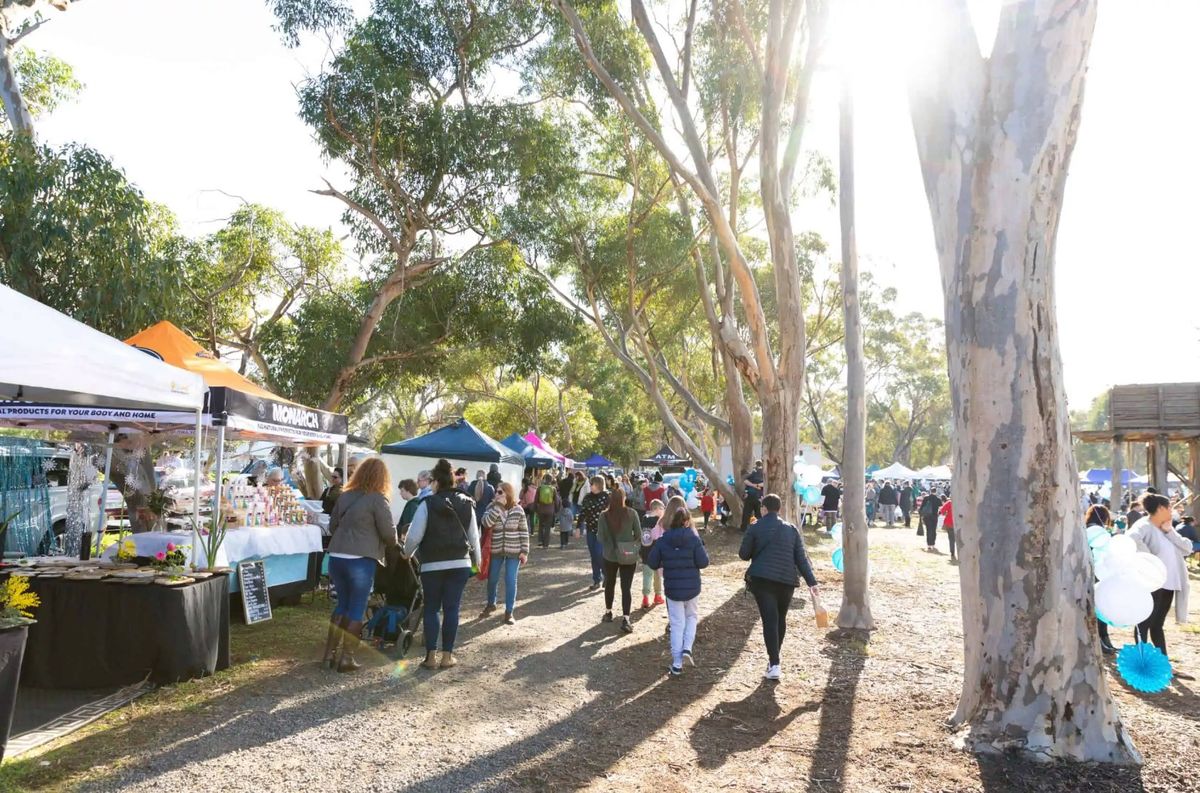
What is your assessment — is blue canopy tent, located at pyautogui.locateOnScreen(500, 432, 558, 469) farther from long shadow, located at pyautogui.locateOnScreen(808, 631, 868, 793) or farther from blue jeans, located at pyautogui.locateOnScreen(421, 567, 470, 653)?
blue jeans, located at pyautogui.locateOnScreen(421, 567, 470, 653)

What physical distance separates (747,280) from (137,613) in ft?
34.6

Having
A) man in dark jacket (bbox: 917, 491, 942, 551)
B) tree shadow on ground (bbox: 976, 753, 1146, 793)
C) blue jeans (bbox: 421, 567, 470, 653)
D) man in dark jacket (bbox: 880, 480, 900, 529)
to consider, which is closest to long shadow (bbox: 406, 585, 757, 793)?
blue jeans (bbox: 421, 567, 470, 653)

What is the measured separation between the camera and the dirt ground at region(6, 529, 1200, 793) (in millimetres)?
4477

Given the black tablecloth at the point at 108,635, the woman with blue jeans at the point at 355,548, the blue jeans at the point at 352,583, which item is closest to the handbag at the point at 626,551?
the woman with blue jeans at the point at 355,548

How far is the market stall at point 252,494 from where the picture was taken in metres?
7.85

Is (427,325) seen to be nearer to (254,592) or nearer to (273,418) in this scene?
(273,418)

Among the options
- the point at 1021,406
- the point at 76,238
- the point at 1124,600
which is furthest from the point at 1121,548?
the point at 76,238

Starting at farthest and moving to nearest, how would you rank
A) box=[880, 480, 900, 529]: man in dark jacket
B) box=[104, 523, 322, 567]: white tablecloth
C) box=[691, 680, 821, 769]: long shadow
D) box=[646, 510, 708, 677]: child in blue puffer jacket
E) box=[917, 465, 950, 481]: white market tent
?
box=[917, 465, 950, 481]: white market tent < box=[880, 480, 900, 529]: man in dark jacket < box=[104, 523, 322, 567]: white tablecloth < box=[646, 510, 708, 677]: child in blue puffer jacket < box=[691, 680, 821, 769]: long shadow

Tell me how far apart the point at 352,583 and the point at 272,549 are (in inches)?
109

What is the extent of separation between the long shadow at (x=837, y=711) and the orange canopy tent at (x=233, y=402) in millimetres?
5734

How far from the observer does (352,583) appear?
6.57 meters

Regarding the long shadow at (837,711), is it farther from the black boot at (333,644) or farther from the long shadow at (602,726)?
the black boot at (333,644)

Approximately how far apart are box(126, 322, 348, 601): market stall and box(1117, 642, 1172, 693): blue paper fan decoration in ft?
22.7

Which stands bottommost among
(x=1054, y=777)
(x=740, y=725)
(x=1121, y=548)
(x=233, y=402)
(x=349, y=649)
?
(x=740, y=725)
